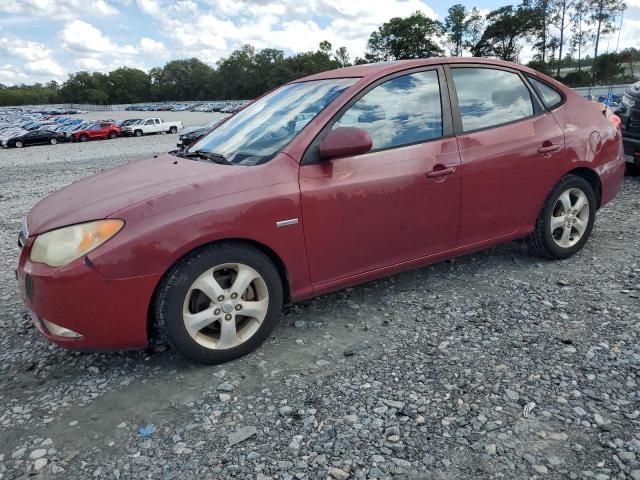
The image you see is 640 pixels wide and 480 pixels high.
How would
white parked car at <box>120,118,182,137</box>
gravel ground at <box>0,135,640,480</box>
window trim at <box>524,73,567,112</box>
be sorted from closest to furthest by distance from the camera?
gravel ground at <box>0,135,640,480</box> < window trim at <box>524,73,567,112</box> < white parked car at <box>120,118,182,137</box>

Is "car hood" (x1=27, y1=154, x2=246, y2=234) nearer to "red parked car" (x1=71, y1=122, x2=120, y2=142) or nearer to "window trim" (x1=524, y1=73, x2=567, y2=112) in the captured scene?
"window trim" (x1=524, y1=73, x2=567, y2=112)

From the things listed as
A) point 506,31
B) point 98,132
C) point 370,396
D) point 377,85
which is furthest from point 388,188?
point 506,31

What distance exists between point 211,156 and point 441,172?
153cm

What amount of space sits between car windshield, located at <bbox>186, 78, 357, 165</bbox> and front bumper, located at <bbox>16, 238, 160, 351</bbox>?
1037 mm

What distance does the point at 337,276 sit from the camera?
326 cm

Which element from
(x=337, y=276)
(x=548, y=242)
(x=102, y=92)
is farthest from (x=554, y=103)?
(x=102, y=92)

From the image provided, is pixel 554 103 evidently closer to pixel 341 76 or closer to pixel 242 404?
pixel 341 76

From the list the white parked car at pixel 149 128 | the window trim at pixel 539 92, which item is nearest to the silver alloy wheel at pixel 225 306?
the window trim at pixel 539 92

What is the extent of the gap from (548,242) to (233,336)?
2.70 m

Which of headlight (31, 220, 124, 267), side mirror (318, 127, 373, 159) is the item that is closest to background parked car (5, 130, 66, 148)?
headlight (31, 220, 124, 267)

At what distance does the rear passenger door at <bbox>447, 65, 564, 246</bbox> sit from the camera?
11.9 feet

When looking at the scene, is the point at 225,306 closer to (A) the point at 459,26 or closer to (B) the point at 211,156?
(B) the point at 211,156

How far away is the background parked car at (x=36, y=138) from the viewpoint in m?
30.5

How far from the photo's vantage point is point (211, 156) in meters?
3.41
